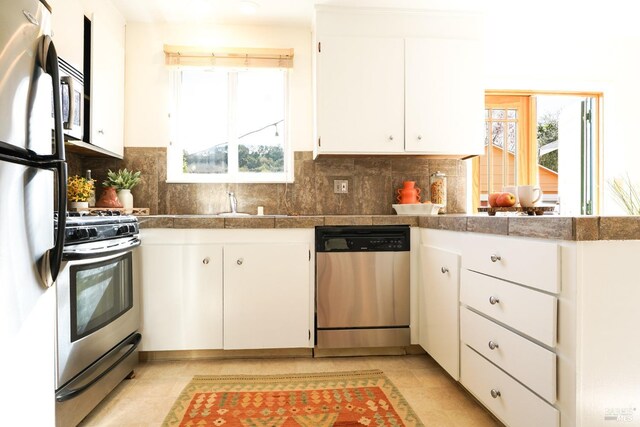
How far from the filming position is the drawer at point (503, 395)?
125 cm

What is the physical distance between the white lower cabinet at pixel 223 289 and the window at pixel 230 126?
32.0 inches

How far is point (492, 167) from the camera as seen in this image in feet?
10.5

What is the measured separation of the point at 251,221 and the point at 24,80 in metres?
1.44

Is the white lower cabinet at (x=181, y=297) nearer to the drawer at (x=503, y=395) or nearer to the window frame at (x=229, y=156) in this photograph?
the window frame at (x=229, y=156)

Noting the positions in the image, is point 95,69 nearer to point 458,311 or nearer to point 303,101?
point 303,101

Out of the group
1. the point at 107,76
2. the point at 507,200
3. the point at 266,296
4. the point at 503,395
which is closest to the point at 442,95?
the point at 507,200

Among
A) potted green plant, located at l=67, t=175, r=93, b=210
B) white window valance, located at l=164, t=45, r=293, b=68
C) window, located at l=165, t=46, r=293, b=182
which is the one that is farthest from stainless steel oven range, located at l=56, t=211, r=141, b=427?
white window valance, located at l=164, t=45, r=293, b=68

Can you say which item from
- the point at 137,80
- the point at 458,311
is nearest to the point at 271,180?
the point at 137,80

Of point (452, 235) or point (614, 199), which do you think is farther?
point (614, 199)

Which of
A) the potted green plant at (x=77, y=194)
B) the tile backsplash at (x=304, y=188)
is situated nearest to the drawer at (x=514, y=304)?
the tile backsplash at (x=304, y=188)

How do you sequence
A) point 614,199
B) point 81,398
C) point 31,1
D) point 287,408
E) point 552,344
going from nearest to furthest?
point 31,1
point 552,344
point 81,398
point 287,408
point 614,199

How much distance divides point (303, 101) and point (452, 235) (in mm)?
1697

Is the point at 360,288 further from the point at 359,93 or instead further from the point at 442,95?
the point at 442,95

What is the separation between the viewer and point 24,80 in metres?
1.02
